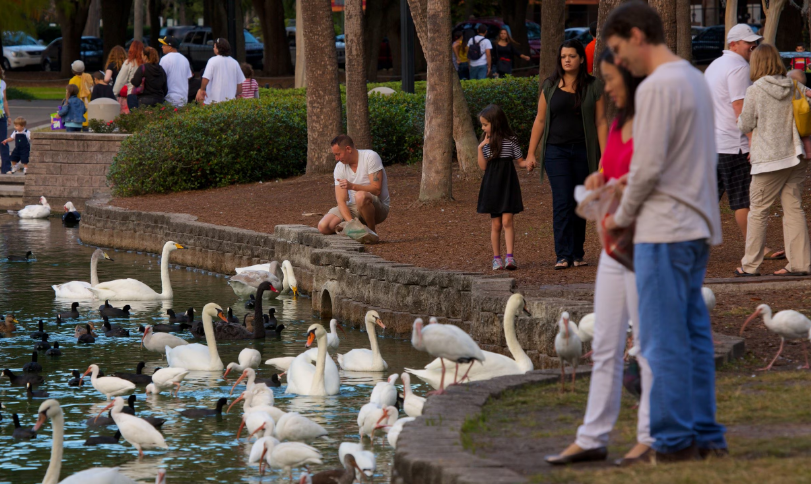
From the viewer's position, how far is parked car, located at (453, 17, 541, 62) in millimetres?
38153

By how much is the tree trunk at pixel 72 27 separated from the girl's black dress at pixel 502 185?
34586 mm

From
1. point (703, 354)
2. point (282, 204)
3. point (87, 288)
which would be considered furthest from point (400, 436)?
point (282, 204)

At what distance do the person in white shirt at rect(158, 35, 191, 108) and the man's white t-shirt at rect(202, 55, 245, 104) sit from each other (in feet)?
1.95

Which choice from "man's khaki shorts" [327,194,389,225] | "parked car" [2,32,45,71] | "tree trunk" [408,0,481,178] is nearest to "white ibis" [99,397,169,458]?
"man's khaki shorts" [327,194,389,225]

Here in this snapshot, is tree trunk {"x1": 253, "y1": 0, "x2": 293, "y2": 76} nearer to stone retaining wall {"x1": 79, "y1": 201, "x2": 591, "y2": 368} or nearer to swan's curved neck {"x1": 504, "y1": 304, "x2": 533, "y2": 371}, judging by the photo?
stone retaining wall {"x1": 79, "y1": 201, "x2": 591, "y2": 368}

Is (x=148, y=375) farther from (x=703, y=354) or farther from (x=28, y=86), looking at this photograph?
(x=28, y=86)

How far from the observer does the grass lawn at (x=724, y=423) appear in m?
4.54

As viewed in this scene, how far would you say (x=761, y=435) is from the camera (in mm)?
5355

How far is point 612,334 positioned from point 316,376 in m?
4.27

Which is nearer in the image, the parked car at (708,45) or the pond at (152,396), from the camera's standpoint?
the pond at (152,396)

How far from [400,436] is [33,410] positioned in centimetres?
417

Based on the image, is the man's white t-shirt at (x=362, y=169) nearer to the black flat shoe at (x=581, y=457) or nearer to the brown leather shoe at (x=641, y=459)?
the black flat shoe at (x=581, y=457)

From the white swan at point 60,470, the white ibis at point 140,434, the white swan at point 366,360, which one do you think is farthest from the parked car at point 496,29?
the white swan at point 60,470

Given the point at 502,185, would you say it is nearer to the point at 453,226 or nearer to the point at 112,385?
the point at 453,226
